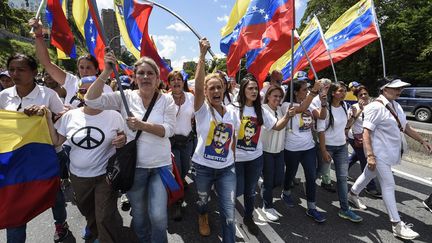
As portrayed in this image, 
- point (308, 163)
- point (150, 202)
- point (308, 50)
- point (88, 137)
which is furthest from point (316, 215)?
point (88, 137)

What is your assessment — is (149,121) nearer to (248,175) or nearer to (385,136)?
(248,175)

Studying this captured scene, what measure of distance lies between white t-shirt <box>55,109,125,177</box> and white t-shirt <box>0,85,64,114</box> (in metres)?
0.40

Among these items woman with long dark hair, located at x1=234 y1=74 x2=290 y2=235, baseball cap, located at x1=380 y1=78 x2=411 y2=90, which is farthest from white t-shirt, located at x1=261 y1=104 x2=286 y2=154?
baseball cap, located at x1=380 y1=78 x2=411 y2=90

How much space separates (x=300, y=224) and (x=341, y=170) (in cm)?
93

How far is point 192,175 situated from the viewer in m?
5.61

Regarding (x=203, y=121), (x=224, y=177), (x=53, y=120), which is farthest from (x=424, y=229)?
(x=53, y=120)

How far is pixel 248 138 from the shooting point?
3.38 meters

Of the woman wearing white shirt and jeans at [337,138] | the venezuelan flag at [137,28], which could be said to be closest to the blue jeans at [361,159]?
the woman wearing white shirt and jeans at [337,138]

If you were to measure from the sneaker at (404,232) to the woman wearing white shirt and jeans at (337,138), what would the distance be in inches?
21.6

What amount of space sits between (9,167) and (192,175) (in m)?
3.39

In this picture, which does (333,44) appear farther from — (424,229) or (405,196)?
(424,229)

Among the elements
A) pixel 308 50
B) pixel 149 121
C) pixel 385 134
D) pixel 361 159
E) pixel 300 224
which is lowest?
pixel 300 224

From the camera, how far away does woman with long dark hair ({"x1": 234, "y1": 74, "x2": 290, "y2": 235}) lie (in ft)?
11.1

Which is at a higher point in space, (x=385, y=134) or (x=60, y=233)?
(x=385, y=134)
